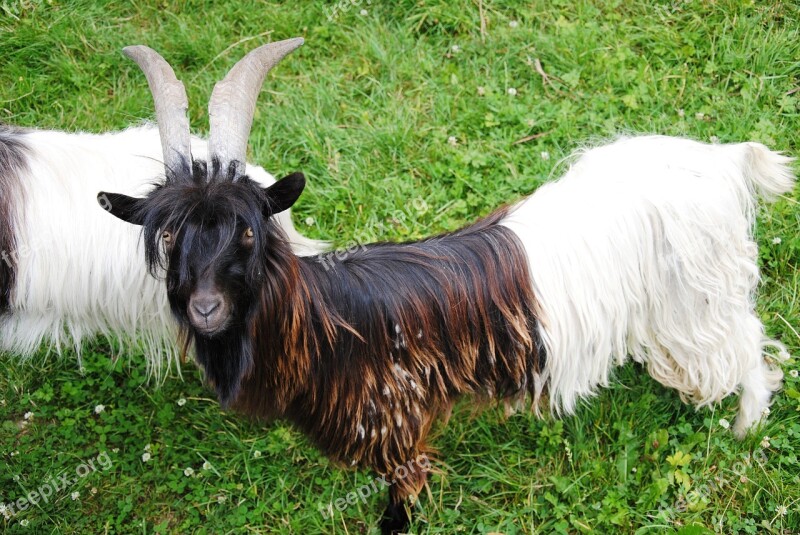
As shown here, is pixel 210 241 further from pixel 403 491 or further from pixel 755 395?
pixel 755 395

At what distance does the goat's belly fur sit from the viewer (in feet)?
10.2

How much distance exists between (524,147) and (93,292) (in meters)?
2.86

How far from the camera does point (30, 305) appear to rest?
348 cm

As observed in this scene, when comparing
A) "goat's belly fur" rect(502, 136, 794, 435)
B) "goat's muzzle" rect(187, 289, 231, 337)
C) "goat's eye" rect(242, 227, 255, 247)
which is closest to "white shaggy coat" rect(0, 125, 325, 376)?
"goat's eye" rect(242, 227, 255, 247)

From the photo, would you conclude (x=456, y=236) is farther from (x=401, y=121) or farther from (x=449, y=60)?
(x=449, y=60)

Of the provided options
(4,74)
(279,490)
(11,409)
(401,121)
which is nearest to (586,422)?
(279,490)

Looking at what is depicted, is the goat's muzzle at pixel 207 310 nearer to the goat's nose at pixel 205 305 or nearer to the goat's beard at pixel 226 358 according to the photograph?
the goat's nose at pixel 205 305

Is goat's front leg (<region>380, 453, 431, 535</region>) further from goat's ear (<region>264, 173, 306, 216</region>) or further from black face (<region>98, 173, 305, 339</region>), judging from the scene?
goat's ear (<region>264, 173, 306, 216</region>)

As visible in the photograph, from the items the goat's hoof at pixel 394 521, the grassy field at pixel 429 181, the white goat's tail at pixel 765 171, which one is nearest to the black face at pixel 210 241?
the goat's hoof at pixel 394 521

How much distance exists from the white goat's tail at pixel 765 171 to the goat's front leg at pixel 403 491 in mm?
2043

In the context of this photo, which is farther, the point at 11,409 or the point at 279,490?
the point at 11,409

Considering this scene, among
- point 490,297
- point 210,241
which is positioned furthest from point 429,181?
point 210,241

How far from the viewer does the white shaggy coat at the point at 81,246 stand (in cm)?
335

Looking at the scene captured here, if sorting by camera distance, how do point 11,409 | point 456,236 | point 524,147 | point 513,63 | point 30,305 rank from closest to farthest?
1. point 456,236
2. point 30,305
3. point 11,409
4. point 524,147
5. point 513,63
